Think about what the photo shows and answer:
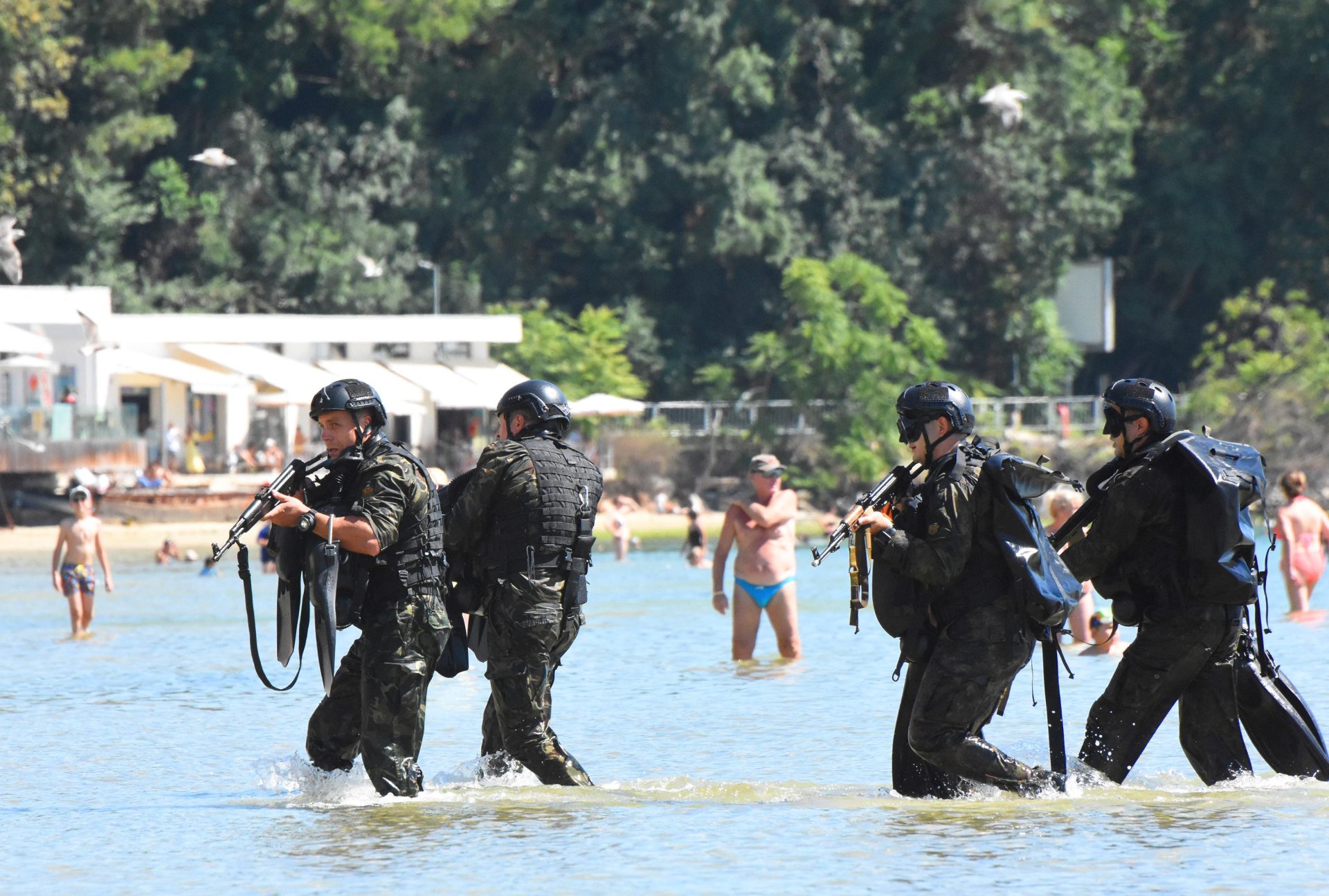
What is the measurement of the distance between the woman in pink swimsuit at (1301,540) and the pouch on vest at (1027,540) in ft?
32.0

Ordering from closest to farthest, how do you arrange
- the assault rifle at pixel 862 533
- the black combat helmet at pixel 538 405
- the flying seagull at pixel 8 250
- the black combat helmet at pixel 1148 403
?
the assault rifle at pixel 862 533 < the black combat helmet at pixel 1148 403 < the black combat helmet at pixel 538 405 < the flying seagull at pixel 8 250

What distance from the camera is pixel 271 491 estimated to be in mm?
8289

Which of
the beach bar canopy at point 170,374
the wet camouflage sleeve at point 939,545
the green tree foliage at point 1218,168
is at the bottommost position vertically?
the wet camouflage sleeve at point 939,545

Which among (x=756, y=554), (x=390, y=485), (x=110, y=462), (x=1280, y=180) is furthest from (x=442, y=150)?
(x=390, y=485)

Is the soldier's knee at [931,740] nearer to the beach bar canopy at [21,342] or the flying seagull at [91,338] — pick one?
the beach bar canopy at [21,342]

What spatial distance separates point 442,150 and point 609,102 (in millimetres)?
4904

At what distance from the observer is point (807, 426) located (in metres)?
50.2

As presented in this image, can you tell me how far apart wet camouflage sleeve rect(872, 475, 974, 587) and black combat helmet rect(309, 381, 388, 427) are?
205cm

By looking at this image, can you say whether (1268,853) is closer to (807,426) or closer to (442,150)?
(807,426)

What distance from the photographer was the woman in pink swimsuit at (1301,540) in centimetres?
1811

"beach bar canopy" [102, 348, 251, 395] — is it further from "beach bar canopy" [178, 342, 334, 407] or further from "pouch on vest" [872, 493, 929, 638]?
"pouch on vest" [872, 493, 929, 638]

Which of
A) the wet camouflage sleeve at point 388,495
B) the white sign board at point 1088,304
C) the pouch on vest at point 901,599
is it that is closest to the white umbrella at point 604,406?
the white sign board at point 1088,304

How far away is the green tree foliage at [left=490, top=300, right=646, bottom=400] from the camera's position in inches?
2048

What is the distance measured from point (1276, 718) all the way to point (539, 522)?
3092 millimetres
